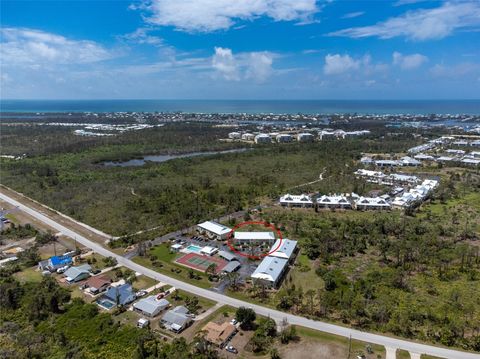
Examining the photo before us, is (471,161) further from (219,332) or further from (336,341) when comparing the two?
(219,332)

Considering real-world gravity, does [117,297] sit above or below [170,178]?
below

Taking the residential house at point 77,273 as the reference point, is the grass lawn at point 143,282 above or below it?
below

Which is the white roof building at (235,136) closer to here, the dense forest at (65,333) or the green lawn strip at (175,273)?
the green lawn strip at (175,273)

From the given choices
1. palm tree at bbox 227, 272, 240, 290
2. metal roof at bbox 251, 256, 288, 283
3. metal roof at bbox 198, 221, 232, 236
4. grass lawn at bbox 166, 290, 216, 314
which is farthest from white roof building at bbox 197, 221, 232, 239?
grass lawn at bbox 166, 290, 216, 314

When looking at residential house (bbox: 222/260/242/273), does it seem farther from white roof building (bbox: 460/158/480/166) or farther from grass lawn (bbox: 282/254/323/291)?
white roof building (bbox: 460/158/480/166)

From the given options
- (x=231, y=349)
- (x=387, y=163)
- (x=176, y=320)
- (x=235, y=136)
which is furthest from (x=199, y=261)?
(x=235, y=136)

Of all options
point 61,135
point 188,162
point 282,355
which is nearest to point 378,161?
point 188,162

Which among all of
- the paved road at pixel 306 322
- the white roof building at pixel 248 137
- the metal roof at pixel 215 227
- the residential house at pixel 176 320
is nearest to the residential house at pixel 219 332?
the residential house at pixel 176 320
